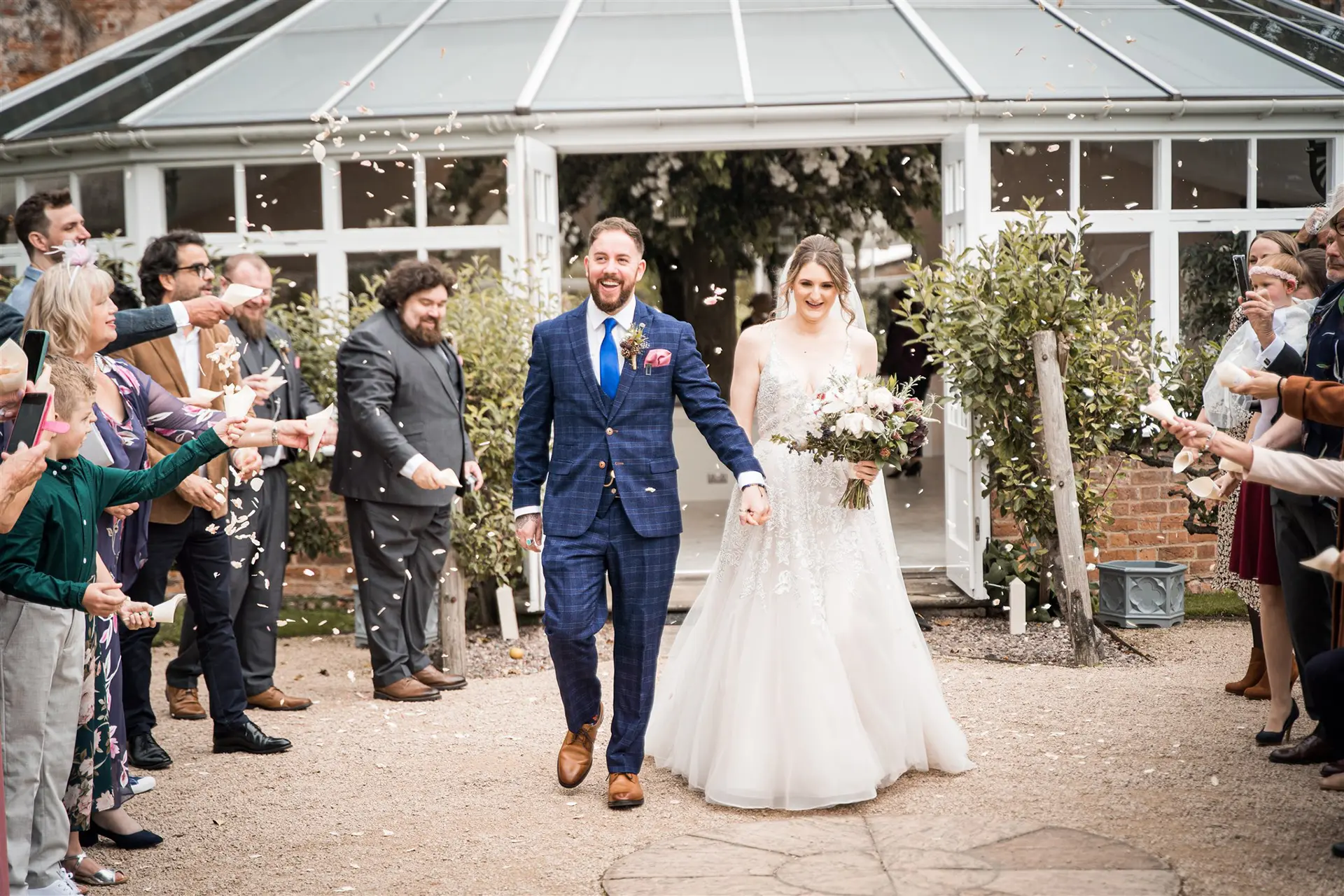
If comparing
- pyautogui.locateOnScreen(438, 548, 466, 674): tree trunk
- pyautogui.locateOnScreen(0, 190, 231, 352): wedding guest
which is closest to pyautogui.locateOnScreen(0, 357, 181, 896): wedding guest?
pyautogui.locateOnScreen(0, 190, 231, 352): wedding guest

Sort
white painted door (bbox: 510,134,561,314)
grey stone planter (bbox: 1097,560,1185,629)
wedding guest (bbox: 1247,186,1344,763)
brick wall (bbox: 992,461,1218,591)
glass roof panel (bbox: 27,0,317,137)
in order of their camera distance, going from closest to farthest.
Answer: wedding guest (bbox: 1247,186,1344,763), grey stone planter (bbox: 1097,560,1185,629), white painted door (bbox: 510,134,561,314), brick wall (bbox: 992,461,1218,591), glass roof panel (bbox: 27,0,317,137)

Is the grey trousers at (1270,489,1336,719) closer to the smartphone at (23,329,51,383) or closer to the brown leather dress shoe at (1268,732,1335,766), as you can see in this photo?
the brown leather dress shoe at (1268,732,1335,766)

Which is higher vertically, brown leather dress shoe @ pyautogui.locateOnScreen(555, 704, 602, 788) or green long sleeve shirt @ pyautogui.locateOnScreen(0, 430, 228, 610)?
green long sleeve shirt @ pyautogui.locateOnScreen(0, 430, 228, 610)

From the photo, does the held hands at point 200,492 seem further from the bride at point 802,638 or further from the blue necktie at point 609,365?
the bride at point 802,638

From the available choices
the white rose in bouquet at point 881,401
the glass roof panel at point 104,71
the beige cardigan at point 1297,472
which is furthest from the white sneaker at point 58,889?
the glass roof panel at point 104,71

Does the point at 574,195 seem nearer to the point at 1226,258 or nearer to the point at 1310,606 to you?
the point at 1226,258

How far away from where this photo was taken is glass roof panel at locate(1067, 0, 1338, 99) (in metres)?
8.41

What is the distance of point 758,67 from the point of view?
345 inches

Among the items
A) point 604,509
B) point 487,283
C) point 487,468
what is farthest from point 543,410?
point 487,283

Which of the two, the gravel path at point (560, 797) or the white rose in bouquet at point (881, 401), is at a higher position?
the white rose in bouquet at point (881, 401)

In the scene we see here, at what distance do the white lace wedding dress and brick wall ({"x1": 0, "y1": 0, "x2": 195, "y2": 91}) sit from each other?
32.5 ft

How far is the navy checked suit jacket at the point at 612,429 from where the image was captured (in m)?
4.56

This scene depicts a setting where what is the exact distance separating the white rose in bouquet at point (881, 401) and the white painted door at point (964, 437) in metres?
3.09

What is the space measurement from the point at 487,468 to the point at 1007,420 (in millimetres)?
2947
